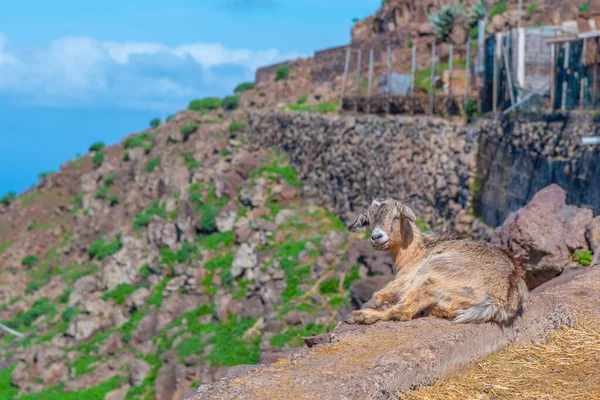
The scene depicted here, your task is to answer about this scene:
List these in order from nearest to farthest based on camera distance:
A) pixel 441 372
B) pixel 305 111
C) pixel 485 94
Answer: pixel 441 372 < pixel 485 94 < pixel 305 111

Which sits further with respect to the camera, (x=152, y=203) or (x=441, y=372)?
(x=152, y=203)

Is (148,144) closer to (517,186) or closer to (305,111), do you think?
(305,111)

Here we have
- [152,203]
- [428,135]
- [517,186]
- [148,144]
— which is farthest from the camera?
[148,144]

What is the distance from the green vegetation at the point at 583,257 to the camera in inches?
346

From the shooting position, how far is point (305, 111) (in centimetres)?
2778

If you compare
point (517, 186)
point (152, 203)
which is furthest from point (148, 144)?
point (517, 186)

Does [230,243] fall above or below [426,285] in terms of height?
below

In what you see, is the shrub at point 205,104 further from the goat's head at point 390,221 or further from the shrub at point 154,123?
the goat's head at point 390,221

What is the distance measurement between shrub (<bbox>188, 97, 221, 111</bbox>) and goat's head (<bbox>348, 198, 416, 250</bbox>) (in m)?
35.5

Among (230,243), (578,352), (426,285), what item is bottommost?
(230,243)

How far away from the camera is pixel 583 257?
29.1 ft

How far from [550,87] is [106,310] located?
49.2 ft

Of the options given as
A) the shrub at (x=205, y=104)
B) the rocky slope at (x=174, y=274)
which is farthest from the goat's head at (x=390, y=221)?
the shrub at (x=205, y=104)

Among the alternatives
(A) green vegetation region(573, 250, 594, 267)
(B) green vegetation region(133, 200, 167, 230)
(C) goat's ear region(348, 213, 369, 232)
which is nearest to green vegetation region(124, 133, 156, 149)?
(B) green vegetation region(133, 200, 167, 230)
